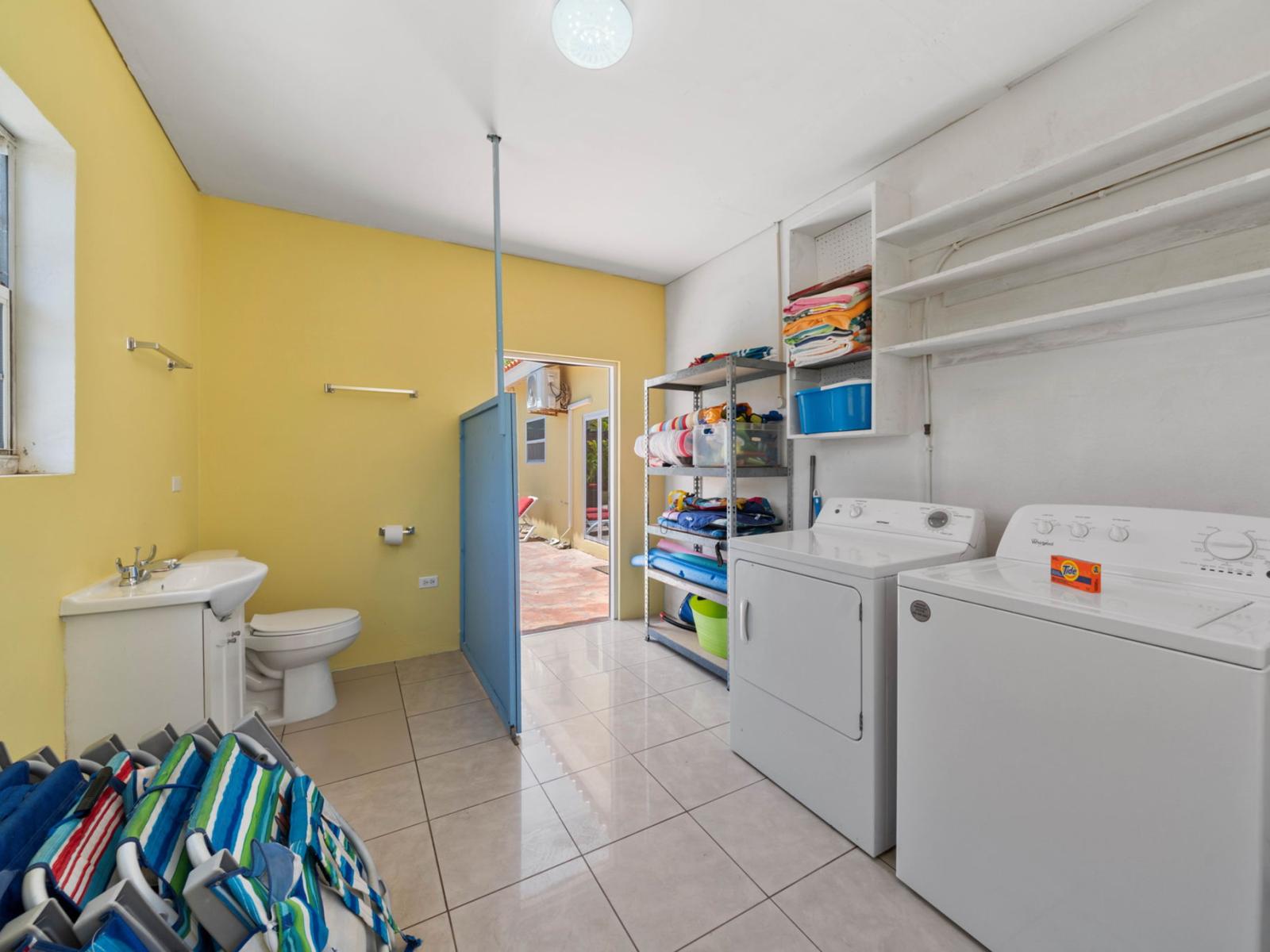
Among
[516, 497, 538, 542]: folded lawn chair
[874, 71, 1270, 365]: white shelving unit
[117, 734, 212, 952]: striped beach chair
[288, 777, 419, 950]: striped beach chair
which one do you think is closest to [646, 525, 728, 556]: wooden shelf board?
[874, 71, 1270, 365]: white shelving unit

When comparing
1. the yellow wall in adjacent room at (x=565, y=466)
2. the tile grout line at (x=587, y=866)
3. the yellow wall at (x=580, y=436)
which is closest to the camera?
the tile grout line at (x=587, y=866)

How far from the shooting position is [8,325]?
57.2 inches

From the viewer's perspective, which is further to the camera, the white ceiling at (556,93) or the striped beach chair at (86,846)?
the white ceiling at (556,93)

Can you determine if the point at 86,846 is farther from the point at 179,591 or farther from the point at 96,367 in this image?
the point at 96,367

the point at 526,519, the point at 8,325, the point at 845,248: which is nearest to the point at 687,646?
the point at 845,248

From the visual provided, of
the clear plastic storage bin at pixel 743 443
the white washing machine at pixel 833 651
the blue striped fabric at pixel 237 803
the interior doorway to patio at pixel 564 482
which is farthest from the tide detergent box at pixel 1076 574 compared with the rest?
the interior doorway to patio at pixel 564 482

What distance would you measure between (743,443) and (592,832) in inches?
75.9

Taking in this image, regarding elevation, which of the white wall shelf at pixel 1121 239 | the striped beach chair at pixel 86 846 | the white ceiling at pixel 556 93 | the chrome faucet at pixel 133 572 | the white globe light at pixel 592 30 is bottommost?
the striped beach chair at pixel 86 846

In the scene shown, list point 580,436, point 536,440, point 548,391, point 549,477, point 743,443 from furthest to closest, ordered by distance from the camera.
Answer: point 536,440 < point 549,477 < point 548,391 < point 580,436 < point 743,443

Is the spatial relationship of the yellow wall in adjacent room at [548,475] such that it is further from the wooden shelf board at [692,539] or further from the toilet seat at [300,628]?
the toilet seat at [300,628]

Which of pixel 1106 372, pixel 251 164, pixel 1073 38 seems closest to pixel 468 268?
pixel 251 164

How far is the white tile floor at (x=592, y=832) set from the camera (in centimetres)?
139

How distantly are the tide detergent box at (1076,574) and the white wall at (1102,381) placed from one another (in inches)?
21.6

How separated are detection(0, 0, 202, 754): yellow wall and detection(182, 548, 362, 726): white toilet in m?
0.54
